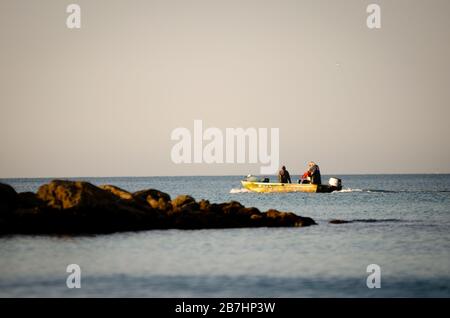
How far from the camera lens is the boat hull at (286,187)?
73.2m

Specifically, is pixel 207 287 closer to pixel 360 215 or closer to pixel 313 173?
pixel 360 215

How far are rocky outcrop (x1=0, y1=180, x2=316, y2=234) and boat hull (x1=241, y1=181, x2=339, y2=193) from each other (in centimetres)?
3518

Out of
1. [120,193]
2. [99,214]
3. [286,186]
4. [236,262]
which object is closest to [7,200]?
[99,214]

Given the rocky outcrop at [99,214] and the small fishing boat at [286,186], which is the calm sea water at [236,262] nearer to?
the rocky outcrop at [99,214]

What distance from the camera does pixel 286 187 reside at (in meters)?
73.8

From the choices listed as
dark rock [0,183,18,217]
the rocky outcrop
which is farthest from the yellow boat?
dark rock [0,183,18,217]

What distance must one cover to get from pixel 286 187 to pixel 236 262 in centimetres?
4836

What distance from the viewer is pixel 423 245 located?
30.3m

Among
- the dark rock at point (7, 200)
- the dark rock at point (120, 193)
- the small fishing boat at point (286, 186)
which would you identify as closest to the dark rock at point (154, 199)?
the dark rock at point (120, 193)

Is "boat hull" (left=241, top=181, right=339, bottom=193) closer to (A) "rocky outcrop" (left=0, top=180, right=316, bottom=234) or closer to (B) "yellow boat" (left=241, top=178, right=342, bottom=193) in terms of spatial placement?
(B) "yellow boat" (left=241, top=178, right=342, bottom=193)

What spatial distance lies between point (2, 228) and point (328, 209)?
28663 millimetres

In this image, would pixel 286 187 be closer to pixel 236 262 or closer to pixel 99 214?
pixel 99 214

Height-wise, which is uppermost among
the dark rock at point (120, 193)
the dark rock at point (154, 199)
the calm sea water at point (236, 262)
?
the dark rock at point (120, 193)

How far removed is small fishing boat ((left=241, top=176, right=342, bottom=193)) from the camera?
7325 centimetres
